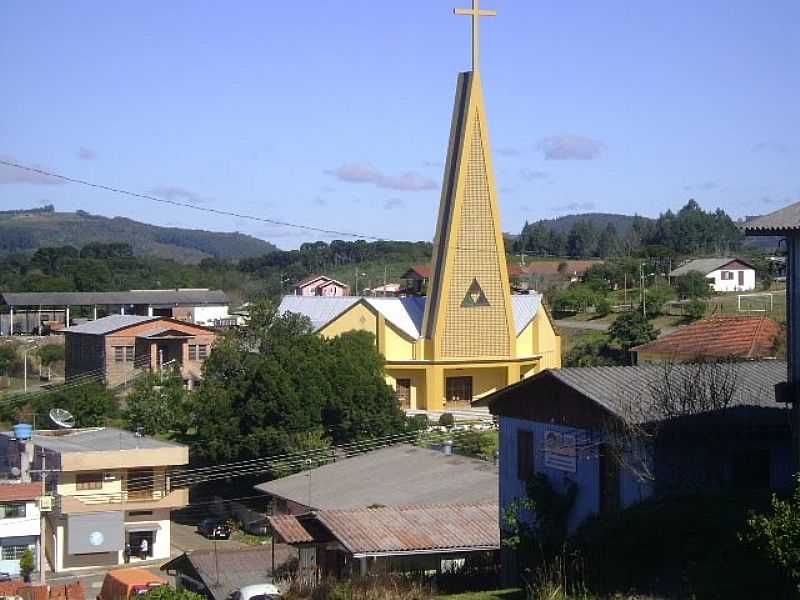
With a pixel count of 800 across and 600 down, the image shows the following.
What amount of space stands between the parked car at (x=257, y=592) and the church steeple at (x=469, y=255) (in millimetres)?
26077

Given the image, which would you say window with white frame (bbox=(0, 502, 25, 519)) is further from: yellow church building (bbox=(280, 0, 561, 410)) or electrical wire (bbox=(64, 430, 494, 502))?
yellow church building (bbox=(280, 0, 561, 410))

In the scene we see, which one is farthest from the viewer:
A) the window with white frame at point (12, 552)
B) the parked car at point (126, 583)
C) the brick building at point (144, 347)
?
the brick building at point (144, 347)

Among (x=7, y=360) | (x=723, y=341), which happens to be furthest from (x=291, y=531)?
(x=7, y=360)

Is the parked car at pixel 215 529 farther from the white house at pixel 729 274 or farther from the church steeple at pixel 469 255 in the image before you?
the white house at pixel 729 274

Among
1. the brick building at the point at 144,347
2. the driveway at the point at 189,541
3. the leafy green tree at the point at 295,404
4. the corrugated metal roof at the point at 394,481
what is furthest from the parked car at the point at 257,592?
the brick building at the point at 144,347

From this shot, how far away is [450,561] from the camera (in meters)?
16.3

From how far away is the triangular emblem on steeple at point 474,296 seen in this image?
4134 cm

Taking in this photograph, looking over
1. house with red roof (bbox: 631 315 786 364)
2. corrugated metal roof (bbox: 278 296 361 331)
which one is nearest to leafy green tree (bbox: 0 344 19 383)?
corrugated metal roof (bbox: 278 296 361 331)

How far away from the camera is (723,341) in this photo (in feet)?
82.5

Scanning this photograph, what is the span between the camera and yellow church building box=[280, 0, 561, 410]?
4081 cm

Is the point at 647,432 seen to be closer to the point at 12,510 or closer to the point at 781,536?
the point at 781,536

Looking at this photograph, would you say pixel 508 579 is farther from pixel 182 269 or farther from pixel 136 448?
pixel 182 269

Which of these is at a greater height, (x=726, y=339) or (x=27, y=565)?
(x=726, y=339)

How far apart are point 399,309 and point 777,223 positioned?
3148 cm
